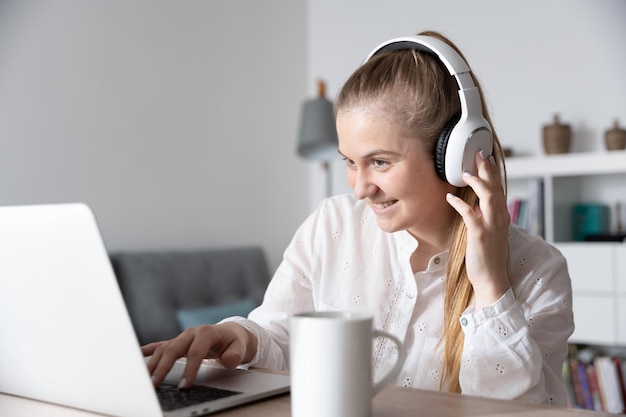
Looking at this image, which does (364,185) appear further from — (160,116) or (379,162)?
(160,116)

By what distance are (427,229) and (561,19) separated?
2433mm

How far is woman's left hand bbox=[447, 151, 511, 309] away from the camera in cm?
90

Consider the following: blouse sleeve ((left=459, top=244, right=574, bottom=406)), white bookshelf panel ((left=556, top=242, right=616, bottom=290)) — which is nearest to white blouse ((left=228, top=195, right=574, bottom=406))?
blouse sleeve ((left=459, top=244, right=574, bottom=406))

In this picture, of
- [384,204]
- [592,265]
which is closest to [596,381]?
[592,265]

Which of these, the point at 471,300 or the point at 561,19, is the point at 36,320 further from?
the point at 561,19

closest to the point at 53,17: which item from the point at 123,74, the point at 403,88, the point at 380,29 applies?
the point at 123,74

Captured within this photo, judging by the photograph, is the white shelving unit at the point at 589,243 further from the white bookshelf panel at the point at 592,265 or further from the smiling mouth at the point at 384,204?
the smiling mouth at the point at 384,204

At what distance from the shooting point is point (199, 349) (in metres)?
0.78

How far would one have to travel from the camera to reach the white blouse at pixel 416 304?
0.88 m

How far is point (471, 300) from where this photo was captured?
103cm

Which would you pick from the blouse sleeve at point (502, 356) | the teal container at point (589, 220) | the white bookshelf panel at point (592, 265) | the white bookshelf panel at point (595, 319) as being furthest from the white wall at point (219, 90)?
the blouse sleeve at point (502, 356)

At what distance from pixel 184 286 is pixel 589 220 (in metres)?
1.81

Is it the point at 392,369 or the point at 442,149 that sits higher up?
the point at 442,149

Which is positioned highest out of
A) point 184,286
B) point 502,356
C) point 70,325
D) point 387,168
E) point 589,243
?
point 387,168
